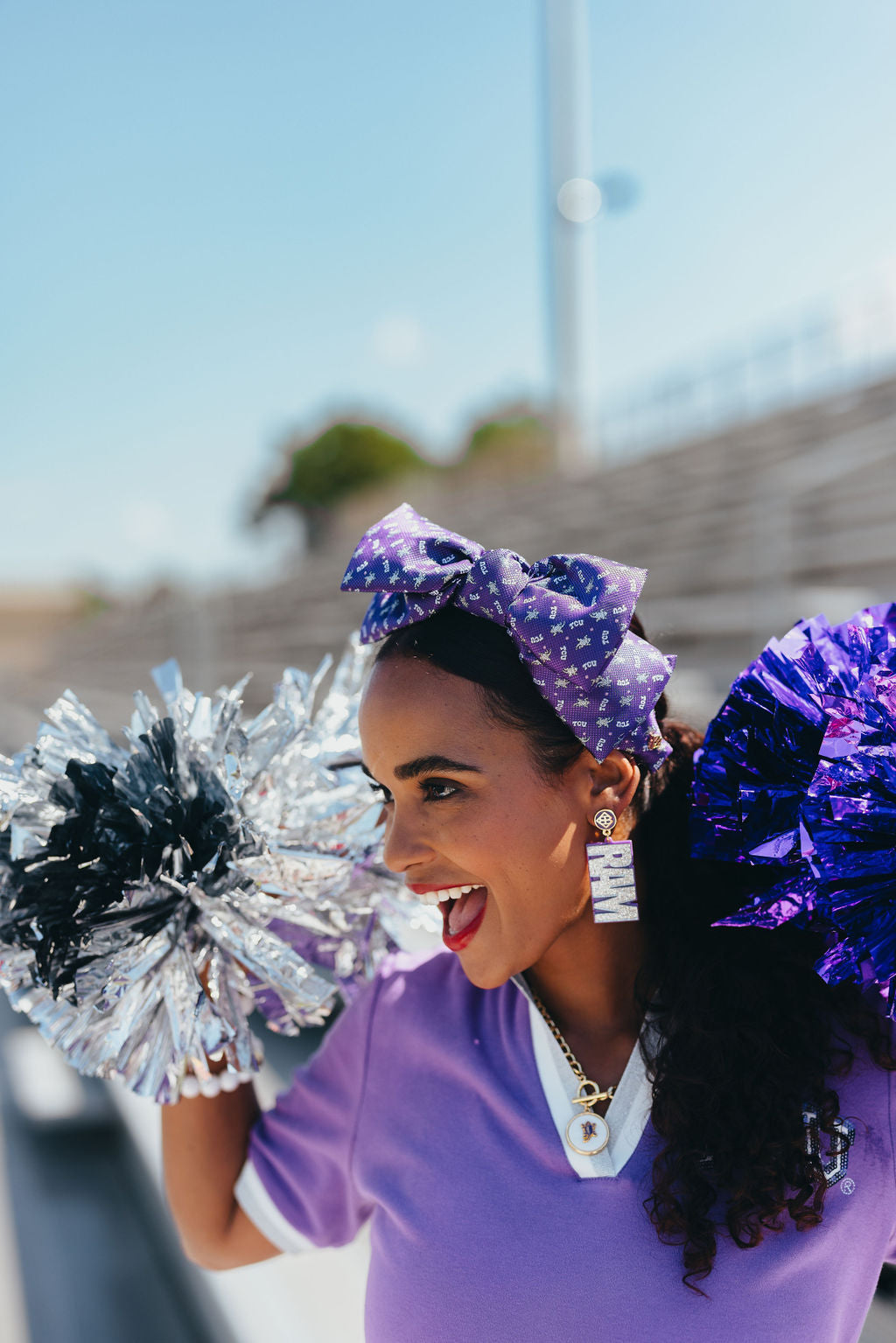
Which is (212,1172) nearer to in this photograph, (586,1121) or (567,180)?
(586,1121)

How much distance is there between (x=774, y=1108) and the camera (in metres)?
1.16

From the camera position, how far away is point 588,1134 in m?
1.21

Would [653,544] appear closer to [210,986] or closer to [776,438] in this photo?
[776,438]

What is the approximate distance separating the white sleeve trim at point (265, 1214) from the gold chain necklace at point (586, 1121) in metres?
0.40

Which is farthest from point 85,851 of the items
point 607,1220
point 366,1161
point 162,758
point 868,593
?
point 868,593

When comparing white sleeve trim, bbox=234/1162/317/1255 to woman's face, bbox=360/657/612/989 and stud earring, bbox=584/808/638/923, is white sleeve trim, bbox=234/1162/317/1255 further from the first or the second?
stud earring, bbox=584/808/638/923

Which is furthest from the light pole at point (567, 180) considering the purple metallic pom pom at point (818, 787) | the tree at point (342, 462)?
the tree at point (342, 462)

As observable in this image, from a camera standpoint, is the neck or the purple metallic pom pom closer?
the purple metallic pom pom

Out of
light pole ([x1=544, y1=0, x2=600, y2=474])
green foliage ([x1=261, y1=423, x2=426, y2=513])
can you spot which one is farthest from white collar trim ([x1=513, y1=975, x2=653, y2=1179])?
green foliage ([x1=261, y1=423, x2=426, y2=513])

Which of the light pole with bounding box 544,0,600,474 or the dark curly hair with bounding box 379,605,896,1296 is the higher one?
the light pole with bounding box 544,0,600,474

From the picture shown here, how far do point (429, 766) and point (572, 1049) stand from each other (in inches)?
15.5

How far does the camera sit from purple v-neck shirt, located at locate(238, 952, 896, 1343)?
3.67 ft

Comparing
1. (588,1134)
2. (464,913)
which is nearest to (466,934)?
(464,913)

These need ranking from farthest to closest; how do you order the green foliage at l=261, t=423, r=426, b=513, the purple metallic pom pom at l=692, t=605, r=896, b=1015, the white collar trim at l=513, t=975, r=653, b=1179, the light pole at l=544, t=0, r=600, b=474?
1. the green foliage at l=261, t=423, r=426, b=513
2. the light pole at l=544, t=0, r=600, b=474
3. the white collar trim at l=513, t=975, r=653, b=1179
4. the purple metallic pom pom at l=692, t=605, r=896, b=1015
